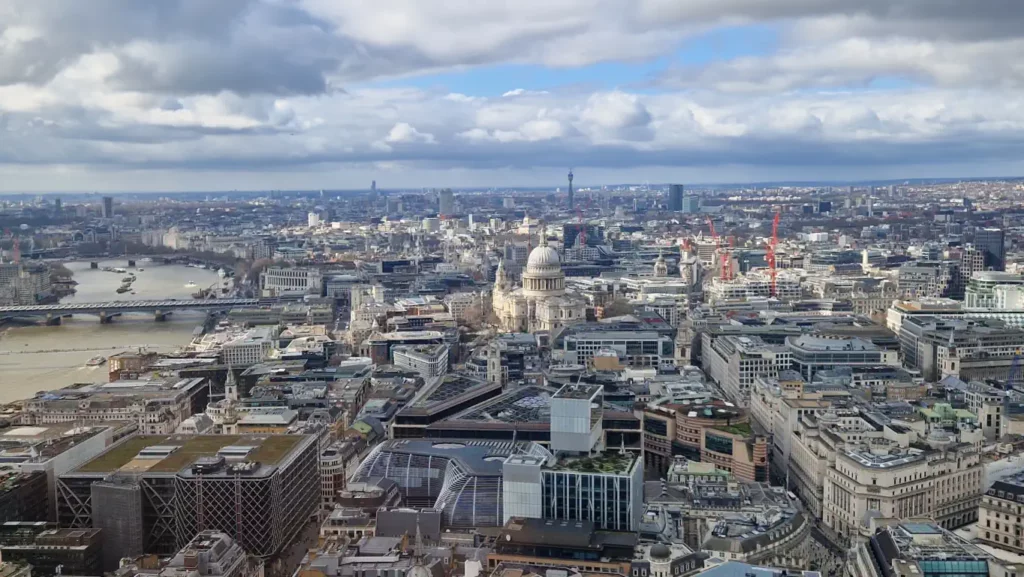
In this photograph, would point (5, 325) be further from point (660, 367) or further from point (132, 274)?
point (660, 367)

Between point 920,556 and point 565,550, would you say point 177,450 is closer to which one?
point 565,550

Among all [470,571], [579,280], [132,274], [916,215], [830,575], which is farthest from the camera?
[916,215]

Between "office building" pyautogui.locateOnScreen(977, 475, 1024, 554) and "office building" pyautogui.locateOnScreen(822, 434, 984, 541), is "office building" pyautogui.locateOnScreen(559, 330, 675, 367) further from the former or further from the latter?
"office building" pyautogui.locateOnScreen(977, 475, 1024, 554)

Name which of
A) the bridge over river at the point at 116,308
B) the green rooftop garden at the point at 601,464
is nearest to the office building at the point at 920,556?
the green rooftop garden at the point at 601,464

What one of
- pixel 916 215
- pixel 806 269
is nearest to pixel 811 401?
pixel 806 269

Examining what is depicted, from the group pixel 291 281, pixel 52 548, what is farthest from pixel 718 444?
pixel 291 281

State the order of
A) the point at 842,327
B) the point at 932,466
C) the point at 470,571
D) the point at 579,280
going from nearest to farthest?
1. the point at 470,571
2. the point at 932,466
3. the point at 842,327
4. the point at 579,280
